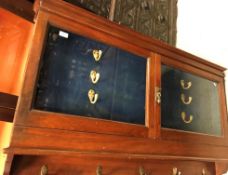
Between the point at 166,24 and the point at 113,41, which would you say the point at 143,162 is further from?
the point at 166,24

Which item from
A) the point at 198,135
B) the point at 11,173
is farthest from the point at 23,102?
the point at 198,135

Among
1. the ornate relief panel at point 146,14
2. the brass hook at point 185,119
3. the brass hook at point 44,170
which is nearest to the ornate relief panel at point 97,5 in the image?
the ornate relief panel at point 146,14

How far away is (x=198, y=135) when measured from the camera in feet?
2.93

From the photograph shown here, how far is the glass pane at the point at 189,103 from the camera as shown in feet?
2.88

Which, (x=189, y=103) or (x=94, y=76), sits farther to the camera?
(x=189, y=103)

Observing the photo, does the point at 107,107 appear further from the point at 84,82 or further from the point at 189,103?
the point at 189,103

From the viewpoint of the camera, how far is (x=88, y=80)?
0.71 metres

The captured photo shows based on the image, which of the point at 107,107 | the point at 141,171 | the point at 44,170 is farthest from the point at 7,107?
the point at 141,171

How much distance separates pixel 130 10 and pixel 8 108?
975 mm

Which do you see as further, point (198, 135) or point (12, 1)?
point (198, 135)

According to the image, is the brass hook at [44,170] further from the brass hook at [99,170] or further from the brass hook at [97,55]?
the brass hook at [97,55]

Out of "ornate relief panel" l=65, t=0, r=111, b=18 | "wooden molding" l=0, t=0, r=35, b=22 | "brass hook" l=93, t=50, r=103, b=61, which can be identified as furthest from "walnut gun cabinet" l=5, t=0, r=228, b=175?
"ornate relief panel" l=65, t=0, r=111, b=18

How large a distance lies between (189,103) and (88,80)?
51 centimetres

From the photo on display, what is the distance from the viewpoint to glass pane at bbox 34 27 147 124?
0.63m
